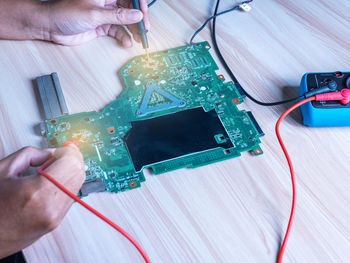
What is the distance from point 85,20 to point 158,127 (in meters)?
0.48

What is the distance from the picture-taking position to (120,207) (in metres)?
0.84

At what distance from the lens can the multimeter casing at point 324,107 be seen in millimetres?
964

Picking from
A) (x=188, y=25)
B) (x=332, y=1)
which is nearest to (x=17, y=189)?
(x=188, y=25)

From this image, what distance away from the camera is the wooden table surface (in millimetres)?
786

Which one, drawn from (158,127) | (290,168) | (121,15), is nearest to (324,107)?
(290,168)

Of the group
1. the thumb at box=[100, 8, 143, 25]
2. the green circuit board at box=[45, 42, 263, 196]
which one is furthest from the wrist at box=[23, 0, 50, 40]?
the green circuit board at box=[45, 42, 263, 196]

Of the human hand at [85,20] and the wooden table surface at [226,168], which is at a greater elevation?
the human hand at [85,20]

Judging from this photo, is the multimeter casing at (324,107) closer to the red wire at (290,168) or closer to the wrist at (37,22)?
the red wire at (290,168)

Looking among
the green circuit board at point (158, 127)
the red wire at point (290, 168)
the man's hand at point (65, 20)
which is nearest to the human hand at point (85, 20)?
the man's hand at point (65, 20)

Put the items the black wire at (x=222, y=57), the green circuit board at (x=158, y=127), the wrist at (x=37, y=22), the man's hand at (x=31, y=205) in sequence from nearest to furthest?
the man's hand at (x=31, y=205)
the green circuit board at (x=158, y=127)
the black wire at (x=222, y=57)
the wrist at (x=37, y=22)

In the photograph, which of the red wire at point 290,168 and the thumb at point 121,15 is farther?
the thumb at point 121,15

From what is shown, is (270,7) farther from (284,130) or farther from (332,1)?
(284,130)

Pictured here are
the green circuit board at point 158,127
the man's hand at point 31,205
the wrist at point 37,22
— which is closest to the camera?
the man's hand at point 31,205

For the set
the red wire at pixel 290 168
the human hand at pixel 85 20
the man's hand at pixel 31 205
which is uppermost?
the human hand at pixel 85 20
